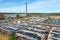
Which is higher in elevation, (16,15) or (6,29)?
(16,15)

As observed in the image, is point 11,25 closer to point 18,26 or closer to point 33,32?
point 18,26

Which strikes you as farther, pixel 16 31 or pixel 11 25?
pixel 11 25

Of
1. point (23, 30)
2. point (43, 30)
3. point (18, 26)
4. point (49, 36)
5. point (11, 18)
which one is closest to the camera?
point (49, 36)

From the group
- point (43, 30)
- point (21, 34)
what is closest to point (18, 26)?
point (21, 34)

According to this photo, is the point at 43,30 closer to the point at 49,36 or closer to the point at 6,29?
the point at 49,36

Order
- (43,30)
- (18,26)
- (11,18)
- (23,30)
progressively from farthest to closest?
(11,18) → (18,26) → (23,30) → (43,30)

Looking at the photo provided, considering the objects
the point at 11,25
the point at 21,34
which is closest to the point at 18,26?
the point at 11,25

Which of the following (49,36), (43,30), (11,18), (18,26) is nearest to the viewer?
(49,36)

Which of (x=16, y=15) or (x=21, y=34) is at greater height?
(x=16, y=15)

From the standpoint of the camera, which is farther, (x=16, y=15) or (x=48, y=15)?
(x=16, y=15)
